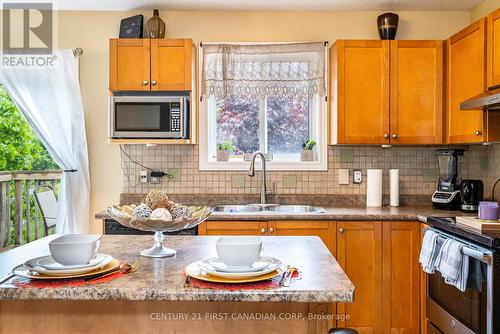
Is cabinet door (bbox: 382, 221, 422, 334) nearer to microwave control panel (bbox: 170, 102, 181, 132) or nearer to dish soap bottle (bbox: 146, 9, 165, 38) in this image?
microwave control panel (bbox: 170, 102, 181, 132)

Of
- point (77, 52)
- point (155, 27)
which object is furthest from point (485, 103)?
point (77, 52)

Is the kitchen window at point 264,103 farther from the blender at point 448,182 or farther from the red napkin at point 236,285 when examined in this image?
the red napkin at point 236,285

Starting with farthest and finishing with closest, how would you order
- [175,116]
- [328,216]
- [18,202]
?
[18,202] < [175,116] < [328,216]

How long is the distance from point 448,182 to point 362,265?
969 millimetres

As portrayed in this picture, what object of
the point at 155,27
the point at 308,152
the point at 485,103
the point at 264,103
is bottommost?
the point at 308,152

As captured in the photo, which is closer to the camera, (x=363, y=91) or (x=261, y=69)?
(x=363, y=91)

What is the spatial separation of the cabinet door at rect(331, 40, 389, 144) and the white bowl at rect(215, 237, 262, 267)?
6.86 ft

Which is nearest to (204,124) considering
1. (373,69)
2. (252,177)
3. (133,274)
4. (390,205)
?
(252,177)

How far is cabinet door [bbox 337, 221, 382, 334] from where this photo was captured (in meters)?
2.99

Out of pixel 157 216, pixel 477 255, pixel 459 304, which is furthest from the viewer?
pixel 459 304

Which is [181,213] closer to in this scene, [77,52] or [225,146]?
[225,146]

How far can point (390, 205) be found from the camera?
351 centimetres

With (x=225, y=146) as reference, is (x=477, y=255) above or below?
below

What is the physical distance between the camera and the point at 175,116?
10.7ft
